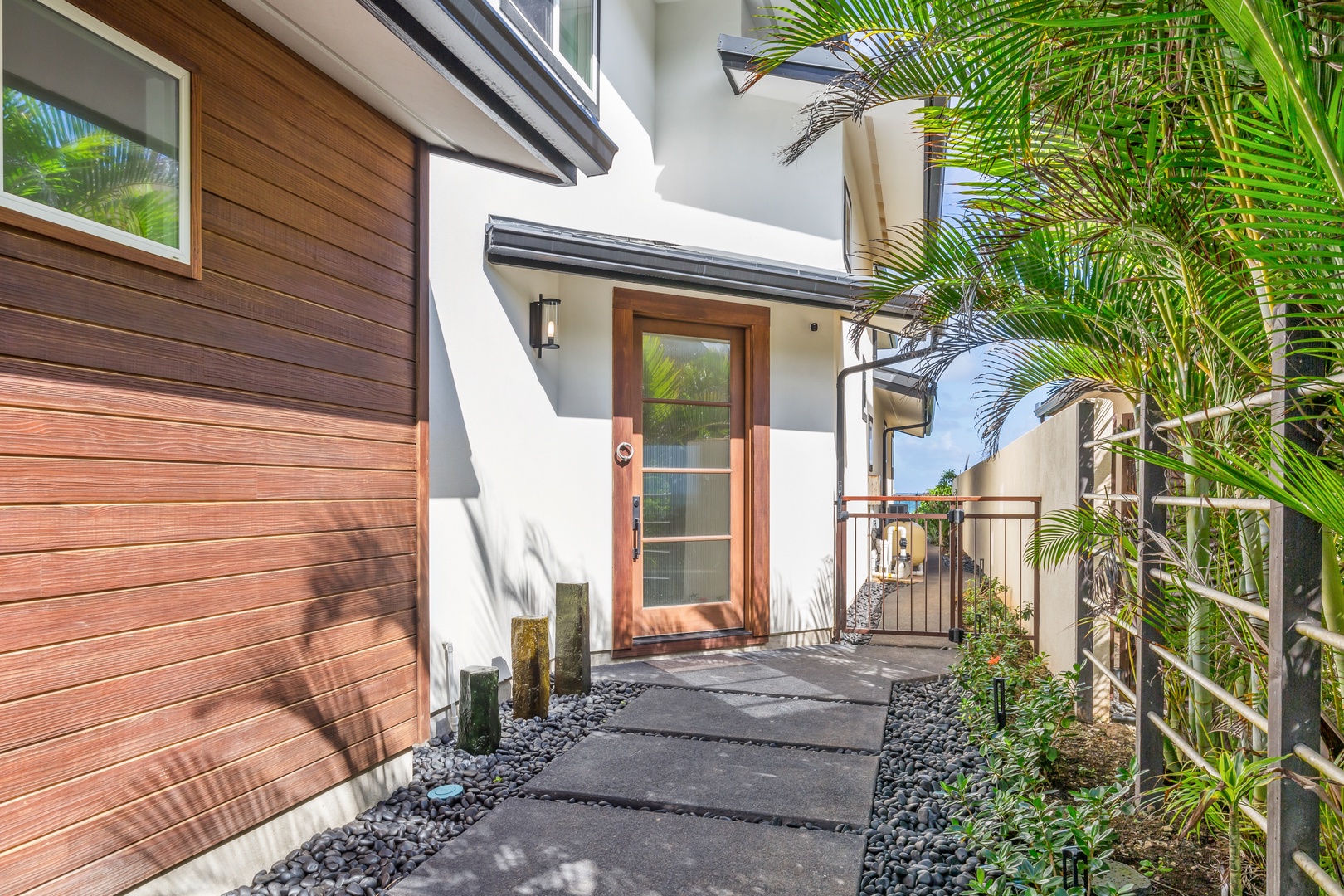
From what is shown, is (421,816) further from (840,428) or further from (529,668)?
(840,428)

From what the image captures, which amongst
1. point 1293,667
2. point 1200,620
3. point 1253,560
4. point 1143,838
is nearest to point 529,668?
point 1143,838

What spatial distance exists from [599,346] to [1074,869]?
4.09 metres

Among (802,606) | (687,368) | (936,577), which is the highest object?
(687,368)

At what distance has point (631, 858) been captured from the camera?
259cm

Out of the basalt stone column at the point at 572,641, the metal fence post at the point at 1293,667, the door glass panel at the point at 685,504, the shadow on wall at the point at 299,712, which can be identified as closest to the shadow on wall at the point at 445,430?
the shadow on wall at the point at 299,712

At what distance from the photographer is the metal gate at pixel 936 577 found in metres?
5.60

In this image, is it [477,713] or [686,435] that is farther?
[686,435]

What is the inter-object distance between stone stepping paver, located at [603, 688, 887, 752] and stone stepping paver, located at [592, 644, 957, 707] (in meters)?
0.18

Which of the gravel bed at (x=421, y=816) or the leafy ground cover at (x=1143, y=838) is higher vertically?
the leafy ground cover at (x=1143, y=838)

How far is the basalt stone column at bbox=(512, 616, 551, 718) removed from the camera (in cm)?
403

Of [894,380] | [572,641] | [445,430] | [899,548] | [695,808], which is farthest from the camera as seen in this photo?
[894,380]

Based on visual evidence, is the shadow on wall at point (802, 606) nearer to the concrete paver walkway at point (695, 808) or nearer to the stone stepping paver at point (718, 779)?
the concrete paver walkway at point (695, 808)

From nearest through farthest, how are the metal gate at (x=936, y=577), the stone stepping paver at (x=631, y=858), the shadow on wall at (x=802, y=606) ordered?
1. the stone stepping paver at (x=631, y=858)
2. the metal gate at (x=936, y=577)
3. the shadow on wall at (x=802, y=606)

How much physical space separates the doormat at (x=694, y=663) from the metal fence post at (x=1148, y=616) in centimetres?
290
